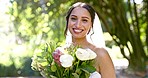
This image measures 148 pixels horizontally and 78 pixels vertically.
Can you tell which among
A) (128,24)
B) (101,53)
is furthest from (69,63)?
(128,24)

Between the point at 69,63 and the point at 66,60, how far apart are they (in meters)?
0.03

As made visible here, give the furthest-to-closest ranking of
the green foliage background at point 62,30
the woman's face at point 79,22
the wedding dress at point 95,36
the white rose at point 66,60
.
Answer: the green foliage background at point 62,30, the wedding dress at point 95,36, the woman's face at point 79,22, the white rose at point 66,60

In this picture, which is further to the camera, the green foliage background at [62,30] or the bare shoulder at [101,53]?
the green foliage background at [62,30]

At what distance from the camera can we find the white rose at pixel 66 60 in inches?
93.7

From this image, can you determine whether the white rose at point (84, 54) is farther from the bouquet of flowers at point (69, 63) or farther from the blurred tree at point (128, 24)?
the blurred tree at point (128, 24)

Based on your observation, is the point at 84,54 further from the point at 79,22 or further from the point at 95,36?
the point at 95,36

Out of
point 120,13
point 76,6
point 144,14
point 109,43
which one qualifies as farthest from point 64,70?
point 109,43

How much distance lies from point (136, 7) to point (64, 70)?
7.84 metres

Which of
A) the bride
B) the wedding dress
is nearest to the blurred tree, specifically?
the wedding dress

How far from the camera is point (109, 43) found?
37.6 feet

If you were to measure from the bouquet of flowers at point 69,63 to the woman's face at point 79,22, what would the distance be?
0.37 ft

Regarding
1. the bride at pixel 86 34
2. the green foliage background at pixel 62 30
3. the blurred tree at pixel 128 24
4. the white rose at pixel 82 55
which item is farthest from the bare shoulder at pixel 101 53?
the blurred tree at pixel 128 24

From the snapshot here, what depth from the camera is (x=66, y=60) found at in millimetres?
2377

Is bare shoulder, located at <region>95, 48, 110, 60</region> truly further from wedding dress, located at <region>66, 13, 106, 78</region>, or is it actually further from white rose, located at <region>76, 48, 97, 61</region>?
wedding dress, located at <region>66, 13, 106, 78</region>
